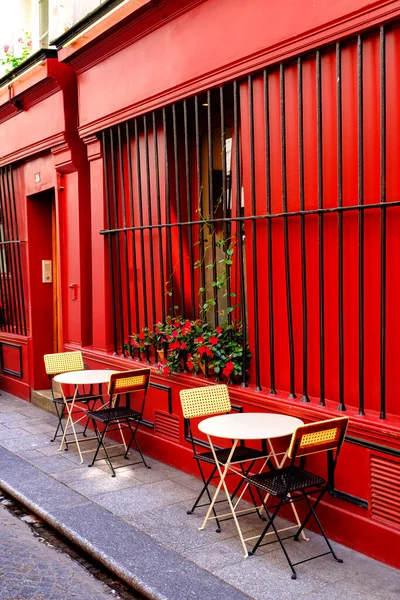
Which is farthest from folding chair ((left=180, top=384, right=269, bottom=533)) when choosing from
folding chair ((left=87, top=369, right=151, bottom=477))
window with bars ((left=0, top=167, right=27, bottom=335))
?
window with bars ((left=0, top=167, right=27, bottom=335))

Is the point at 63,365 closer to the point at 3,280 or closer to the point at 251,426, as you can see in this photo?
the point at 251,426

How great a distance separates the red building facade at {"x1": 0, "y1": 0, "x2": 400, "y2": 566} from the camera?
4.82 meters

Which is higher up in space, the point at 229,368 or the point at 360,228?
the point at 360,228

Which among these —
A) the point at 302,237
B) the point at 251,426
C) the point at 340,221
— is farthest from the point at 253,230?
the point at 251,426

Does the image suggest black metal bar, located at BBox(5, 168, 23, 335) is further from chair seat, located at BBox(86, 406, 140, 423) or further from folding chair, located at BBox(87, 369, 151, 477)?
chair seat, located at BBox(86, 406, 140, 423)

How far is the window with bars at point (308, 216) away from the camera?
4816 mm

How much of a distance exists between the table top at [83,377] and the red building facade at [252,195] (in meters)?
0.46

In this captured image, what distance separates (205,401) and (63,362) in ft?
9.17

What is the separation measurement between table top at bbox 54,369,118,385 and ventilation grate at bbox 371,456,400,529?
3.25 metres

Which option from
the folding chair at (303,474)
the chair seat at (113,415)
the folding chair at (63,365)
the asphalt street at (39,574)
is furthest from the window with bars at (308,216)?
the asphalt street at (39,574)

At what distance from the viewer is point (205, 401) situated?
5.77m

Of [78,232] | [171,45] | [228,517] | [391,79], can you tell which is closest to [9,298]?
[78,232]

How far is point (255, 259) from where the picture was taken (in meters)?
5.96

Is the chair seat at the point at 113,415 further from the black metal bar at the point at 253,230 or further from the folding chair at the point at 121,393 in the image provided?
the black metal bar at the point at 253,230
